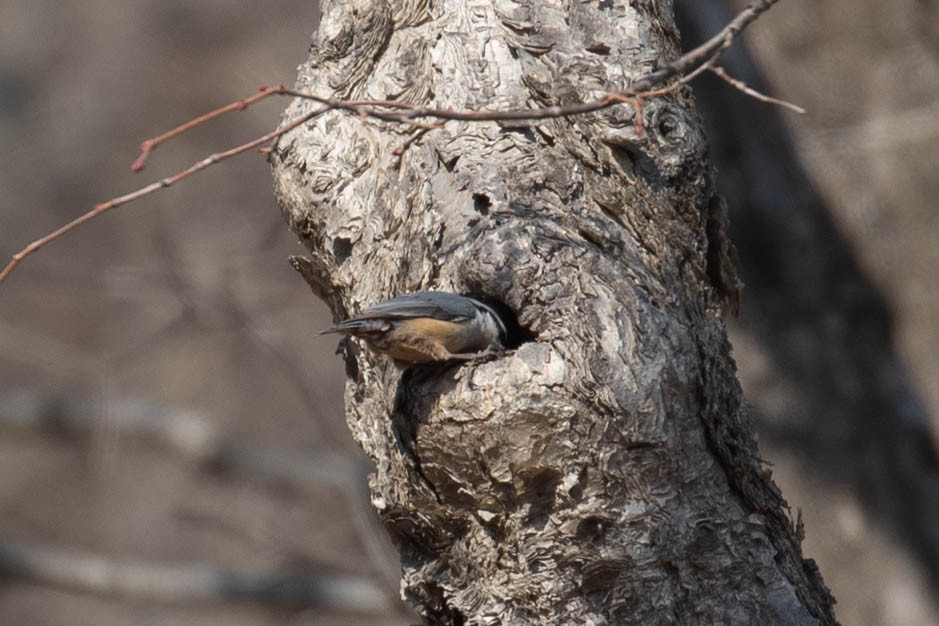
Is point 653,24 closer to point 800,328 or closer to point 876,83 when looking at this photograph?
point 800,328

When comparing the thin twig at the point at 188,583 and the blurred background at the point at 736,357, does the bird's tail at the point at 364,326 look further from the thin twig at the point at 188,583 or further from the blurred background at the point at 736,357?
the thin twig at the point at 188,583

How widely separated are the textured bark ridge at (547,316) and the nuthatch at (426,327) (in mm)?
47

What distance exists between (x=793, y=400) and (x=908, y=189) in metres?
1.03

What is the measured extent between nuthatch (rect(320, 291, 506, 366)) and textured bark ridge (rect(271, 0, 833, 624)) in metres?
0.05

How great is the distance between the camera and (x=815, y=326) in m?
4.55

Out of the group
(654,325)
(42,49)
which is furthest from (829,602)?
(42,49)

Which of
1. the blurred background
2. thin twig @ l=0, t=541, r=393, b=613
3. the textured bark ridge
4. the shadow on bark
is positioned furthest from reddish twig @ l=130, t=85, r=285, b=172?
thin twig @ l=0, t=541, r=393, b=613

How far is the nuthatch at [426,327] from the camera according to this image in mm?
1790

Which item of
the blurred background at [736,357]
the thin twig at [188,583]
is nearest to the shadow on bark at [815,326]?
the blurred background at [736,357]

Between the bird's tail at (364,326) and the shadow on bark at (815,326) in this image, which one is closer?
the bird's tail at (364,326)

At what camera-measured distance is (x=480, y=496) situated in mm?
1859

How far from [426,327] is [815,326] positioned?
10.1ft

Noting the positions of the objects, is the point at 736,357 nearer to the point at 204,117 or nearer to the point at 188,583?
the point at 188,583

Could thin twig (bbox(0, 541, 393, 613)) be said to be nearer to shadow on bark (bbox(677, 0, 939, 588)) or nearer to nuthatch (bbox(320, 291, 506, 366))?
shadow on bark (bbox(677, 0, 939, 588))
